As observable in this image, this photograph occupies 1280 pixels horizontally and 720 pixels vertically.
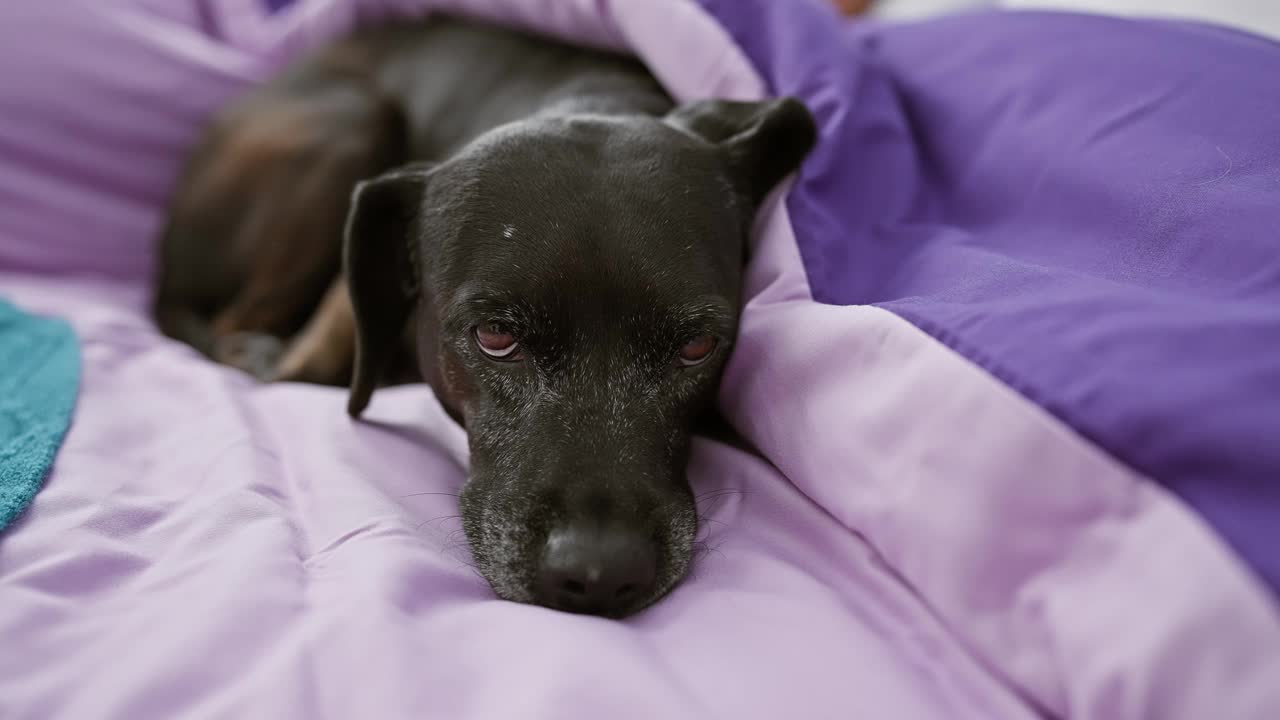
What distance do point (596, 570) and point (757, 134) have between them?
976 millimetres

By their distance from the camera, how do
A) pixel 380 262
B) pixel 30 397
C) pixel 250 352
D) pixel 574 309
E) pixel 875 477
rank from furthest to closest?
pixel 250 352 < pixel 380 262 < pixel 30 397 < pixel 574 309 < pixel 875 477

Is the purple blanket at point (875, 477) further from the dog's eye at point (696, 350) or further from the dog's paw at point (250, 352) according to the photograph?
the dog's paw at point (250, 352)

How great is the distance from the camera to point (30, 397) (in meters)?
1.78

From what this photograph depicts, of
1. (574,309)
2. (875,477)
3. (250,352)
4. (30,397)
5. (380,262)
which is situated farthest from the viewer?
(250,352)

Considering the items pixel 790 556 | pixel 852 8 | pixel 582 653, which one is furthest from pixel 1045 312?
pixel 852 8

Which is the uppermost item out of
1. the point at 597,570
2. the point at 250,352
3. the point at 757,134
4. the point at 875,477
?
the point at 757,134

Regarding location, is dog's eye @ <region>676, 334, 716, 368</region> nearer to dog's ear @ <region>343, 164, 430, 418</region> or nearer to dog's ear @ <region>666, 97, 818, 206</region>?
dog's ear @ <region>666, 97, 818, 206</region>

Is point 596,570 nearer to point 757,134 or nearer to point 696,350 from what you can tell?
point 696,350

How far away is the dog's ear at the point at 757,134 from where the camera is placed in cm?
184

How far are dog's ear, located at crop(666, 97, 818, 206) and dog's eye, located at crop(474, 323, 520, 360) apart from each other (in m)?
0.61

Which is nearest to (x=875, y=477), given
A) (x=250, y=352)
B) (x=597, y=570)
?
(x=597, y=570)

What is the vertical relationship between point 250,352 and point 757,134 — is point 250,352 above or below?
below

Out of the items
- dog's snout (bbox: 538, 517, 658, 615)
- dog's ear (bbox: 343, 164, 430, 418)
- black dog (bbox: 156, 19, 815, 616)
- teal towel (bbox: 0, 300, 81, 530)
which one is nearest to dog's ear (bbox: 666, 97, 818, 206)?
black dog (bbox: 156, 19, 815, 616)

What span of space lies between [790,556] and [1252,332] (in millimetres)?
674
